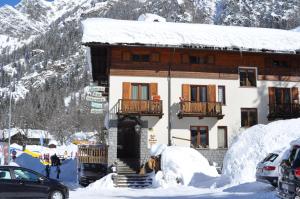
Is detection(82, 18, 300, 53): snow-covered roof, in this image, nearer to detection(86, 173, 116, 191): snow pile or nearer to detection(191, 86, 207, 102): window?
detection(191, 86, 207, 102): window

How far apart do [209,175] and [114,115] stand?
8.02m

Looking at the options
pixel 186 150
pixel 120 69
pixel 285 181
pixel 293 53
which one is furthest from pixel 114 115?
pixel 285 181

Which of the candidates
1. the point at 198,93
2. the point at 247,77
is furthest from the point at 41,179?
the point at 247,77

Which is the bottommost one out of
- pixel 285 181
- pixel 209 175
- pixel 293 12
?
pixel 209 175

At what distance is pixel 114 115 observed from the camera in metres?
29.4

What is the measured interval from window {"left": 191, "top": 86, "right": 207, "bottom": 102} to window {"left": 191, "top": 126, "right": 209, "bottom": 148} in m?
1.96

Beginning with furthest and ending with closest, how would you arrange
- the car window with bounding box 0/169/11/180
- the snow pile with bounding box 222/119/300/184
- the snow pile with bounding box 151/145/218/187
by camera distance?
the snow pile with bounding box 151/145/218/187 → the snow pile with bounding box 222/119/300/184 → the car window with bounding box 0/169/11/180

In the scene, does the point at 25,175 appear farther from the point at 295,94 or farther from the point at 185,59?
the point at 295,94

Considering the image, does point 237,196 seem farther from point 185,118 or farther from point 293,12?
point 293,12

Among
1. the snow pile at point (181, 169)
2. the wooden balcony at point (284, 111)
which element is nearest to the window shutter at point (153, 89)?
the snow pile at point (181, 169)

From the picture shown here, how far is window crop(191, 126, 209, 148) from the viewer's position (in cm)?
3072

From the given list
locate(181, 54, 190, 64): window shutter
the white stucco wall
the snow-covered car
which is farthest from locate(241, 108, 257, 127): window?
the snow-covered car

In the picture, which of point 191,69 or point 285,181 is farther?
point 191,69

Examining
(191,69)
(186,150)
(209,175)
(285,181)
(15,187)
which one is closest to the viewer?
(285,181)
